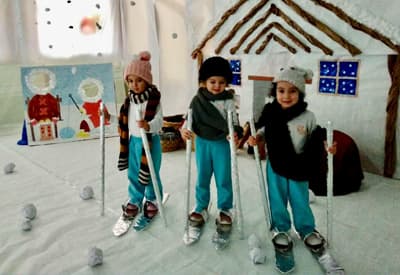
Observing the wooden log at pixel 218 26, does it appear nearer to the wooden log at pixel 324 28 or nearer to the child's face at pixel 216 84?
the wooden log at pixel 324 28

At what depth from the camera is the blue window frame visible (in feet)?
6.96

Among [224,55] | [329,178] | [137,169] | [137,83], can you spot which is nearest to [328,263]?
[329,178]

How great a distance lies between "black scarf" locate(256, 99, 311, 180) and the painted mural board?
190cm

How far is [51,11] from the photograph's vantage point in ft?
10.0

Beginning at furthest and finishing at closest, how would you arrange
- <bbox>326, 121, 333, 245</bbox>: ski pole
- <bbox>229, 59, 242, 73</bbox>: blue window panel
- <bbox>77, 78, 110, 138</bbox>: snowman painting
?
1. <bbox>77, 78, 110, 138</bbox>: snowman painting
2. <bbox>229, 59, 242, 73</bbox>: blue window panel
3. <bbox>326, 121, 333, 245</bbox>: ski pole

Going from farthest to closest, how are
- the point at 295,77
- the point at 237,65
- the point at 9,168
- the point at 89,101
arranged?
the point at 89,101, the point at 237,65, the point at 9,168, the point at 295,77

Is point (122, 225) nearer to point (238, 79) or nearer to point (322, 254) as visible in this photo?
point (322, 254)

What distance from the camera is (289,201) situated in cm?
141

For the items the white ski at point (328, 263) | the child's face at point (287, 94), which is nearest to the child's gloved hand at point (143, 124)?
the child's face at point (287, 94)

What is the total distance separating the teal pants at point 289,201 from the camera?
135cm

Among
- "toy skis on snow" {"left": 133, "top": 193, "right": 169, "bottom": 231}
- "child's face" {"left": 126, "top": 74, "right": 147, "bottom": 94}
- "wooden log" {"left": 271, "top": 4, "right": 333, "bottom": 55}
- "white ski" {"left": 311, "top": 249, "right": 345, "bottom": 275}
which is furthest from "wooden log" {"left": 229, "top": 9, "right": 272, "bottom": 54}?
"white ski" {"left": 311, "top": 249, "right": 345, "bottom": 275}

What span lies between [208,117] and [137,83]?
33 centimetres

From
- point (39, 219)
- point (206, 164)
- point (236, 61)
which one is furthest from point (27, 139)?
point (206, 164)

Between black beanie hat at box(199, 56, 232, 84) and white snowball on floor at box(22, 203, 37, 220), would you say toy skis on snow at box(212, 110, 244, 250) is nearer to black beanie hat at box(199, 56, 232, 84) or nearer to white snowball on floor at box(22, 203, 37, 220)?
black beanie hat at box(199, 56, 232, 84)
